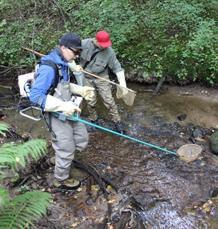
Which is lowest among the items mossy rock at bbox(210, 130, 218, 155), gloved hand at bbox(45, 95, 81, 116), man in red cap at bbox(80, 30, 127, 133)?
mossy rock at bbox(210, 130, 218, 155)

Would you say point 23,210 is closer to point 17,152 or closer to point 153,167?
point 17,152

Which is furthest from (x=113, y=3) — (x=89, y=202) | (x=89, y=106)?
(x=89, y=202)

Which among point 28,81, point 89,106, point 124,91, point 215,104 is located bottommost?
point 215,104

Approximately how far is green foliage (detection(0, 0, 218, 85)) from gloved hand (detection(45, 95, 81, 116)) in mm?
4117

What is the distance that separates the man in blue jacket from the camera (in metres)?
4.95

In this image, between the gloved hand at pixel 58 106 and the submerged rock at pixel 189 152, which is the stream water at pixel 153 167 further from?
the gloved hand at pixel 58 106

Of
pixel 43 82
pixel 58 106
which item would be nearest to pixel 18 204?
pixel 58 106

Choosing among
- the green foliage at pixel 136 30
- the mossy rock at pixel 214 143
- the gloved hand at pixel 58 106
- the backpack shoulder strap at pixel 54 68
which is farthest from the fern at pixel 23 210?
the green foliage at pixel 136 30

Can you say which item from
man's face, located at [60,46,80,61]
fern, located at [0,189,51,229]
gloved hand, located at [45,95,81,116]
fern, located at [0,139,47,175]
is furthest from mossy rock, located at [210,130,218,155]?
fern, located at [0,189,51,229]

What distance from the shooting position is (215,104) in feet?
26.8

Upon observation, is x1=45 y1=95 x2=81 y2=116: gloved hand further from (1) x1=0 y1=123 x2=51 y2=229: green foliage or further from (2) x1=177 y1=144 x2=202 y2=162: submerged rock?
(2) x1=177 y1=144 x2=202 y2=162: submerged rock

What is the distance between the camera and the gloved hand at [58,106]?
500 cm

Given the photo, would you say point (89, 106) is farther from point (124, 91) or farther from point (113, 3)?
point (113, 3)

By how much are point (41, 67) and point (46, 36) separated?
5.59m
